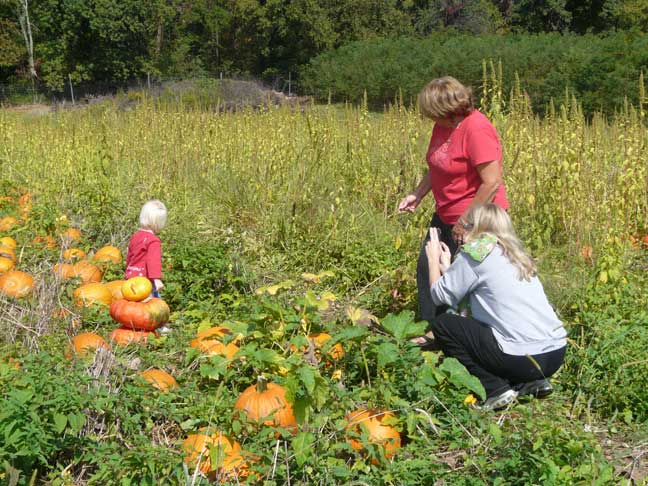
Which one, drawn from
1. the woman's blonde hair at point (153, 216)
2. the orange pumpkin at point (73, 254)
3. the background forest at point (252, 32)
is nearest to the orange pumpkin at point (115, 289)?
the woman's blonde hair at point (153, 216)

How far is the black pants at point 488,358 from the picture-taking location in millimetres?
3588

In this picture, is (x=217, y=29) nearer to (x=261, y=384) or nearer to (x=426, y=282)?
(x=426, y=282)

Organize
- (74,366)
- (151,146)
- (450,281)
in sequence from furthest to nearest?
(151,146)
(450,281)
(74,366)

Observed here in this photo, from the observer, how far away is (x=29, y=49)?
135ft

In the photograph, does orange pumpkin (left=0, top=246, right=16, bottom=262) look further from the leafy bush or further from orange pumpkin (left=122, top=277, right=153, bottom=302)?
the leafy bush

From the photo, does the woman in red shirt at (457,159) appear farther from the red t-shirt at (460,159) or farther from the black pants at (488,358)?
the black pants at (488,358)

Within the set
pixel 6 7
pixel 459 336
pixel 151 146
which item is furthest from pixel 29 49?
pixel 459 336

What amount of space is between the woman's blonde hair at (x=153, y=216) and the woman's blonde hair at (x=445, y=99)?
75.1 inches

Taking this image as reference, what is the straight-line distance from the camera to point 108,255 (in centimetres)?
556

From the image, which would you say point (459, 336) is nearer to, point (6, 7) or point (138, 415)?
point (138, 415)

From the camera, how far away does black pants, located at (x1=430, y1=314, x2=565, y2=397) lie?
3.59 meters

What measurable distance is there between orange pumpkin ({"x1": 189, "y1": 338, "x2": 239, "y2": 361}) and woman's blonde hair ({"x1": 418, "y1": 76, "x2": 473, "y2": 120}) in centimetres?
166

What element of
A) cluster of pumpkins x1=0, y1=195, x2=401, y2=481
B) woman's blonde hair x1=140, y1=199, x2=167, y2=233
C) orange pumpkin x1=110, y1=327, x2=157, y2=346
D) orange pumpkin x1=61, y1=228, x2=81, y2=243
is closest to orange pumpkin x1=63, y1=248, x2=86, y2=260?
cluster of pumpkins x1=0, y1=195, x2=401, y2=481

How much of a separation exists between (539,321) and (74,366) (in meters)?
2.17
